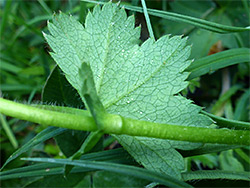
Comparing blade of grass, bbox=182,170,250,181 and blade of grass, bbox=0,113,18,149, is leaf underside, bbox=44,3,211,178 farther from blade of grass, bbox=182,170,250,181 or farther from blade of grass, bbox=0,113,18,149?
blade of grass, bbox=0,113,18,149

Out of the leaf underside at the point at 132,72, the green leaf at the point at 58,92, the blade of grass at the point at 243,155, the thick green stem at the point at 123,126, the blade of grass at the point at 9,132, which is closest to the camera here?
the thick green stem at the point at 123,126

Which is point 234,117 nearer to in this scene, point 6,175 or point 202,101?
point 202,101

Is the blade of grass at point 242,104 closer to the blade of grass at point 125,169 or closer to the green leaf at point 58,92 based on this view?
the blade of grass at point 125,169

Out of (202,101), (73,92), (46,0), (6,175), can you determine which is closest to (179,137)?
(73,92)

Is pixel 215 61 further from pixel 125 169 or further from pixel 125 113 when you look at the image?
pixel 125 169

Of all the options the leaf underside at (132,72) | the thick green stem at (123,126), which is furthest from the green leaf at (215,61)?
the thick green stem at (123,126)

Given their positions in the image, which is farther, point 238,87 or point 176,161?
point 238,87

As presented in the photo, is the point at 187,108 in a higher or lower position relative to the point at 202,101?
lower
